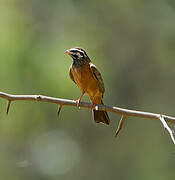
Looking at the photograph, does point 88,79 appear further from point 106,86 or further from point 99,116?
point 106,86

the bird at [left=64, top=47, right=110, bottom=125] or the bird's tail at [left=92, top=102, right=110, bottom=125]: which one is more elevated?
the bird at [left=64, top=47, right=110, bottom=125]

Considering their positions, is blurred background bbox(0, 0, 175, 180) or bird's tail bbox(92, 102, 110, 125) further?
blurred background bbox(0, 0, 175, 180)

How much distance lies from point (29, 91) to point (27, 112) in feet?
2.32

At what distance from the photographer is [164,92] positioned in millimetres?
15922

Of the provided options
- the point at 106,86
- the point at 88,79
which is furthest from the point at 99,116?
the point at 106,86

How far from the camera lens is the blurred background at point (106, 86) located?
1169cm

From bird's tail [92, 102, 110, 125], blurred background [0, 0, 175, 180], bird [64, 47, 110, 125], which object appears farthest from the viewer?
blurred background [0, 0, 175, 180]

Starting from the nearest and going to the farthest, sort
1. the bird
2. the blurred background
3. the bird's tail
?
the bird's tail, the bird, the blurred background

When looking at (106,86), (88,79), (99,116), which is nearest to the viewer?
(99,116)

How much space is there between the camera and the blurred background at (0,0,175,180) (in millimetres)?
11688

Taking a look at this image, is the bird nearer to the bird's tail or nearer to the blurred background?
the bird's tail

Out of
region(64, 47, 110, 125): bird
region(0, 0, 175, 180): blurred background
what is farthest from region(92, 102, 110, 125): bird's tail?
region(0, 0, 175, 180): blurred background

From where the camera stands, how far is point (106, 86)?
47.4 ft
